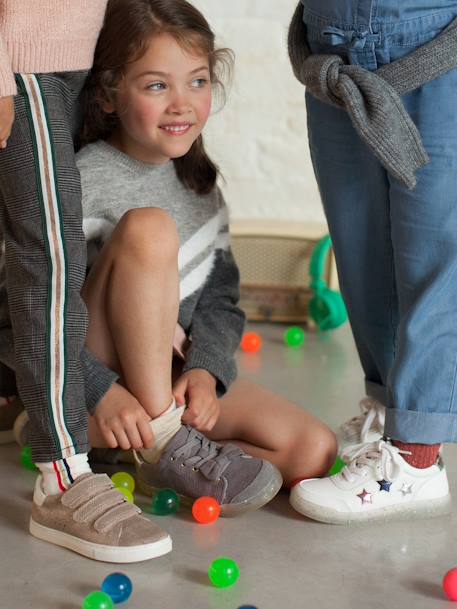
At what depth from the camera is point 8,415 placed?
166 cm

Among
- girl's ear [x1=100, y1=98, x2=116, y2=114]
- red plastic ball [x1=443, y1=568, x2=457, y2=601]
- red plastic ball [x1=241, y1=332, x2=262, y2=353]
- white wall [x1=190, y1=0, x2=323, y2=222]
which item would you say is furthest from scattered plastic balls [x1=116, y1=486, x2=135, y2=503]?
white wall [x1=190, y1=0, x2=323, y2=222]

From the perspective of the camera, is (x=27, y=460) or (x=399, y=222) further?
(x=27, y=460)

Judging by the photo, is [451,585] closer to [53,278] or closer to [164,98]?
[53,278]

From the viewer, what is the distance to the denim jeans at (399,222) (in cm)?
127

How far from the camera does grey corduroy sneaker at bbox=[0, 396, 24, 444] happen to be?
1653 millimetres

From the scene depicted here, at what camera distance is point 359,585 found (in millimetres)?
1205

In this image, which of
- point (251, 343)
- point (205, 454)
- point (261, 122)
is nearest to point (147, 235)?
point (205, 454)

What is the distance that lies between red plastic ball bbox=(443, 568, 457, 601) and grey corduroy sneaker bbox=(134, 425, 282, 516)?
0.94 feet

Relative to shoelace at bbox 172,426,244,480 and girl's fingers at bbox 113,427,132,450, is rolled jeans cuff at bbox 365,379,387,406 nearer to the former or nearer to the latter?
shoelace at bbox 172,426,244,480

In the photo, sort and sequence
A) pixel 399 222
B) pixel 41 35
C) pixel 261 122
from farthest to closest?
pixel 261 122
pixel 399 222
pixel 41 35

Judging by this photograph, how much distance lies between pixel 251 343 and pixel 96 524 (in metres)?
1.05

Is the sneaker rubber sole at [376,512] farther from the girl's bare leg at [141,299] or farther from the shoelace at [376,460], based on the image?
the girl's bare leg at [141,299]

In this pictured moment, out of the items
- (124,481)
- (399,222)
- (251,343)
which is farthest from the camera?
(251,343)

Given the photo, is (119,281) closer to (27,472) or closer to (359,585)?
(27,472)
